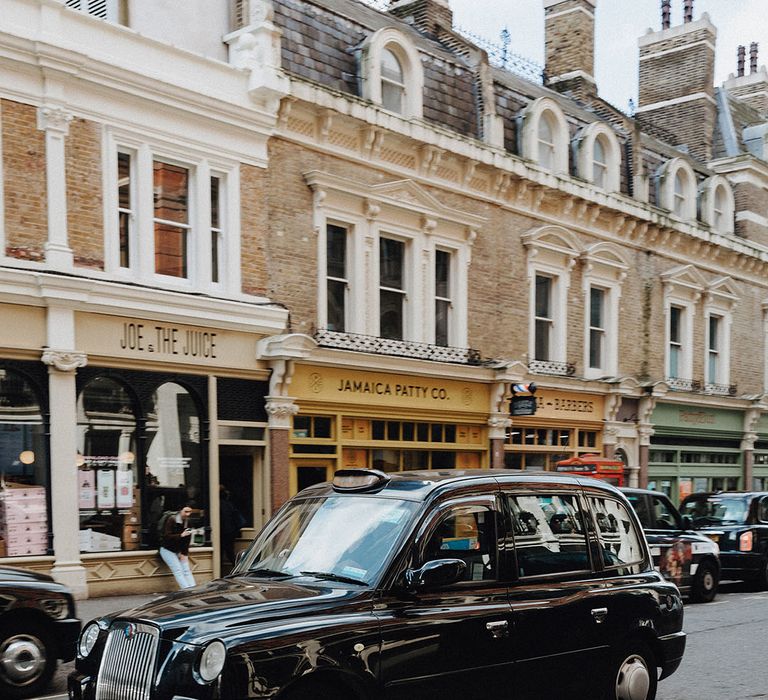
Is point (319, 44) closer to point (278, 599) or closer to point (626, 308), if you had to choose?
point (626, 308)

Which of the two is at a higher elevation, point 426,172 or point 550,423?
point 426,172

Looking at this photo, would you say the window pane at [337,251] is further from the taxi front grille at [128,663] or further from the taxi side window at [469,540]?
the taxi front grille at [128,663]

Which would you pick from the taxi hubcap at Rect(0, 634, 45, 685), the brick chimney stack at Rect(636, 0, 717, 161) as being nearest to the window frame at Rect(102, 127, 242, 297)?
the taxi hubcap at Rect(0, 634, 45, 685)

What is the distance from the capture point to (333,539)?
6008 mm

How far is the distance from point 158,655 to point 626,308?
21670 mm

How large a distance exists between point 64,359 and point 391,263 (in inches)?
290

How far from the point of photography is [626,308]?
25.2 metres

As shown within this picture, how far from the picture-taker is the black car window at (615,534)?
6969mm

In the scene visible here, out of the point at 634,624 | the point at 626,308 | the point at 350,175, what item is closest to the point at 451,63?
the point at 350,175

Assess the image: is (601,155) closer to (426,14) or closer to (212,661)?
(426,14)

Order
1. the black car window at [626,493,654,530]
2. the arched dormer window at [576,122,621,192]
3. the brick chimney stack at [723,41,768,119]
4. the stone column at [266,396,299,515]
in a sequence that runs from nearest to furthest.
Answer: the black car window at [626,493,654,530], the stone column at [266,396,299,515], the arched dormer window at [576,122,621,192], the brick chimney stack at [723,41,768,119]

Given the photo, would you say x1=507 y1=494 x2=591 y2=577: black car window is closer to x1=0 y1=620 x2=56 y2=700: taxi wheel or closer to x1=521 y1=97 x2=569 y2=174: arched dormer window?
x1=0 y1=620 x2=56 y2=700: taxi wheel

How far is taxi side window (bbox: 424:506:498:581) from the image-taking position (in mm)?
5910

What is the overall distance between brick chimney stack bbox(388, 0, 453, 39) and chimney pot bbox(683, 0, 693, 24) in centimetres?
1131
